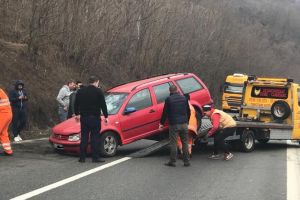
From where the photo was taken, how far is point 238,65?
5456cm

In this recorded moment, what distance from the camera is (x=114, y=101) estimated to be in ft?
40.4

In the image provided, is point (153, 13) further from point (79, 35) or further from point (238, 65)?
point (238, 65)

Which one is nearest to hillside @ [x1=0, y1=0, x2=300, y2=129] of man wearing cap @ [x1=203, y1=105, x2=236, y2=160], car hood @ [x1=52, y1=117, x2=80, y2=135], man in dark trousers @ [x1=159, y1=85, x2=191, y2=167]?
car hood @ [x1=52, y1=117, x2=80, y2=135]

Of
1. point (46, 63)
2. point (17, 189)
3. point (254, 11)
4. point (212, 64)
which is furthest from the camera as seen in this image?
point (254, 11)

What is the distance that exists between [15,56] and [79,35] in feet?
12.9

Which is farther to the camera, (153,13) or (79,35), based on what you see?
Result: (153,13)

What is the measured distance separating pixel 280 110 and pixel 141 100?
5.28m

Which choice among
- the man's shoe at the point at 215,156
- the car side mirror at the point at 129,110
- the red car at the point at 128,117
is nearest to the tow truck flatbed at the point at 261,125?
the red car at the point at 128,117

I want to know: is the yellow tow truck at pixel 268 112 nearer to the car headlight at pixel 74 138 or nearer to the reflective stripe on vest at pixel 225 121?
the reflective stripe on vest at pixel 225 121

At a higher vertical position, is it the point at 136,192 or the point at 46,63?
the point at 46,63

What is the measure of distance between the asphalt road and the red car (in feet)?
1.22

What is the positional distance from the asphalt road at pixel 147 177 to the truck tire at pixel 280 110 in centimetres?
283

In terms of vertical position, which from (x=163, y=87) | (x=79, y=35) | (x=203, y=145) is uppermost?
(x=79, y=35)

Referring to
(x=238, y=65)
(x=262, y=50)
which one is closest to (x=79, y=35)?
(x=238, y=65)
